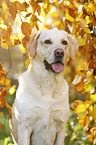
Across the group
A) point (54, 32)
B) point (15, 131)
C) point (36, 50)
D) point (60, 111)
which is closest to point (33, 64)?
point (36, 50)

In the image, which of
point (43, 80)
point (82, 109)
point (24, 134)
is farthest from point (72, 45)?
point (24, 134)

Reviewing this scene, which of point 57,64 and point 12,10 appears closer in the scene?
point 12,10

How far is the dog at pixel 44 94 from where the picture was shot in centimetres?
185

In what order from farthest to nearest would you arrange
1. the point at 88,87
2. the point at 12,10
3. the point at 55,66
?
the point at 88,87, the point at 55,66, the point at 12,10

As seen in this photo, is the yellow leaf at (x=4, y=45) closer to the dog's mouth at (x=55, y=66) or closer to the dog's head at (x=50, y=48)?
the dog's head at (x=50, y=48)

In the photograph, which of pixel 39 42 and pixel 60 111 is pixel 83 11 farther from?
pixel 60 111

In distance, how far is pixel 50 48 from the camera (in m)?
1.85

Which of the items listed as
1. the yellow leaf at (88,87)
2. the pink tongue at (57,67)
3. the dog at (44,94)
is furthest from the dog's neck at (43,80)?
the yellow leaf at (88,87)

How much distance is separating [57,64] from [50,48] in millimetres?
132

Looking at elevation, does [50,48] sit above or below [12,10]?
below

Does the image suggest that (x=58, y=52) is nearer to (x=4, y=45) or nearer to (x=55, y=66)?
(x=55, y=66)

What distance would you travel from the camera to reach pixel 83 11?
221cm

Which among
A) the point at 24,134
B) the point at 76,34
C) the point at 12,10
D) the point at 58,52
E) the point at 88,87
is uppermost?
the point at 12,10

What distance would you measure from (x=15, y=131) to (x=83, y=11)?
3.92 feet
